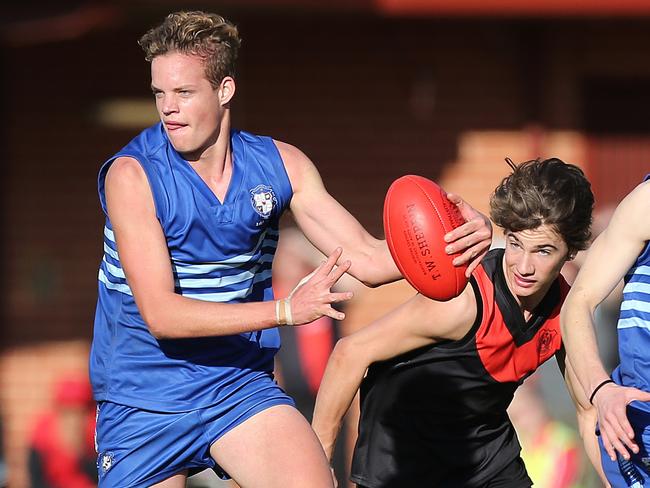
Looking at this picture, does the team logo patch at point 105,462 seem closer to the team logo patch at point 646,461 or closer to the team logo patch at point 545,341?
the team logo patch at point 545,341

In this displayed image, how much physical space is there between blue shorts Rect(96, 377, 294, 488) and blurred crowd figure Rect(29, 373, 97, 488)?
380 centimetres

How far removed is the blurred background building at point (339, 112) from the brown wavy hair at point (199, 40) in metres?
3.55

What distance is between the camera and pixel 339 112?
8.37 metres

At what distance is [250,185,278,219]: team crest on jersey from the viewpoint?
410cm

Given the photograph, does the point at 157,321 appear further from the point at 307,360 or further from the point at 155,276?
the point at 307,360

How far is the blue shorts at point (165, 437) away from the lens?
4.03 meters

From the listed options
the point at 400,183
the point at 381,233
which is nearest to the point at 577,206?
the point at 400,183

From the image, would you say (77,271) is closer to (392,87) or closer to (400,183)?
(392,87)

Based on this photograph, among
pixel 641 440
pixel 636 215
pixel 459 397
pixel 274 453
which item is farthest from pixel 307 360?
pixel 636 215

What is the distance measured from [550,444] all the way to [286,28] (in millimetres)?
3178

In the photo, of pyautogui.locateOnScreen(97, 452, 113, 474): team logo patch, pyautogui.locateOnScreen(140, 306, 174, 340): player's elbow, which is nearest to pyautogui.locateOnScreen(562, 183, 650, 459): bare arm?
pyautogui.locateOnScreen(140, 306, 174, 340): player's elbow

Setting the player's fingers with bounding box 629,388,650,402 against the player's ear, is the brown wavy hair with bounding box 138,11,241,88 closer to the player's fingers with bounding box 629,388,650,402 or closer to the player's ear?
the player's ear

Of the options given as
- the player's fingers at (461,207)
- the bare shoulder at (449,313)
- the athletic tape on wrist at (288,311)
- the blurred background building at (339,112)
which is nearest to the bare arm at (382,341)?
the bare shoulder at (449,313)

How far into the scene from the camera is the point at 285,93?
830 cm
